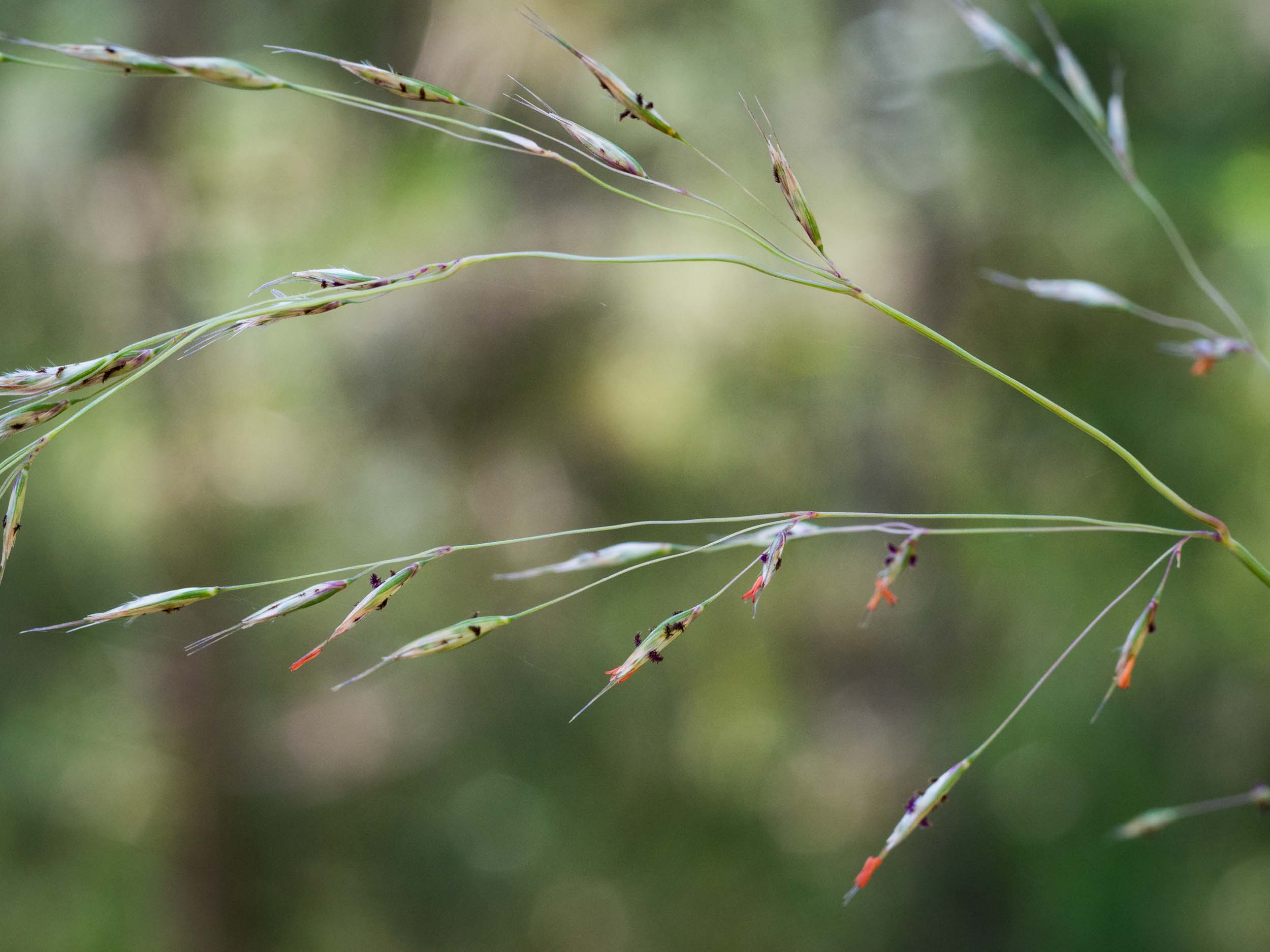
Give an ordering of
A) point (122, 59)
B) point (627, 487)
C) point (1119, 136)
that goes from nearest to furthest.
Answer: point (122, 59) < point (1119, 136) < point (627, 487)

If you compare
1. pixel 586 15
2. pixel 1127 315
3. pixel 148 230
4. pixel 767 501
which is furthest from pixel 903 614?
pixel 148 230

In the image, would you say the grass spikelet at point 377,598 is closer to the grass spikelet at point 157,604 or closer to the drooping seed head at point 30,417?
the grass spikelet at point 157,604

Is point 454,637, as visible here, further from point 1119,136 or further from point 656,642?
point 1119,136

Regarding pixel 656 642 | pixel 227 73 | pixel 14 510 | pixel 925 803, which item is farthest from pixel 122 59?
pixel 925 803

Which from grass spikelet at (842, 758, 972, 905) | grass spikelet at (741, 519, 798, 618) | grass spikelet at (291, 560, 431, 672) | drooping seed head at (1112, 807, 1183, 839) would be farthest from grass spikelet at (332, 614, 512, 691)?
drooping seed head at (1112, 807, 1183, 839)

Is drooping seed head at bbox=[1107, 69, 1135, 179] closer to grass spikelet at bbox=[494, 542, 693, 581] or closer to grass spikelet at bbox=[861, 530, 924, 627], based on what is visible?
grass spikelet at bbox=[861, 530, 924, 627]

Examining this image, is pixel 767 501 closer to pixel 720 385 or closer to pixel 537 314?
pixel 720 385
